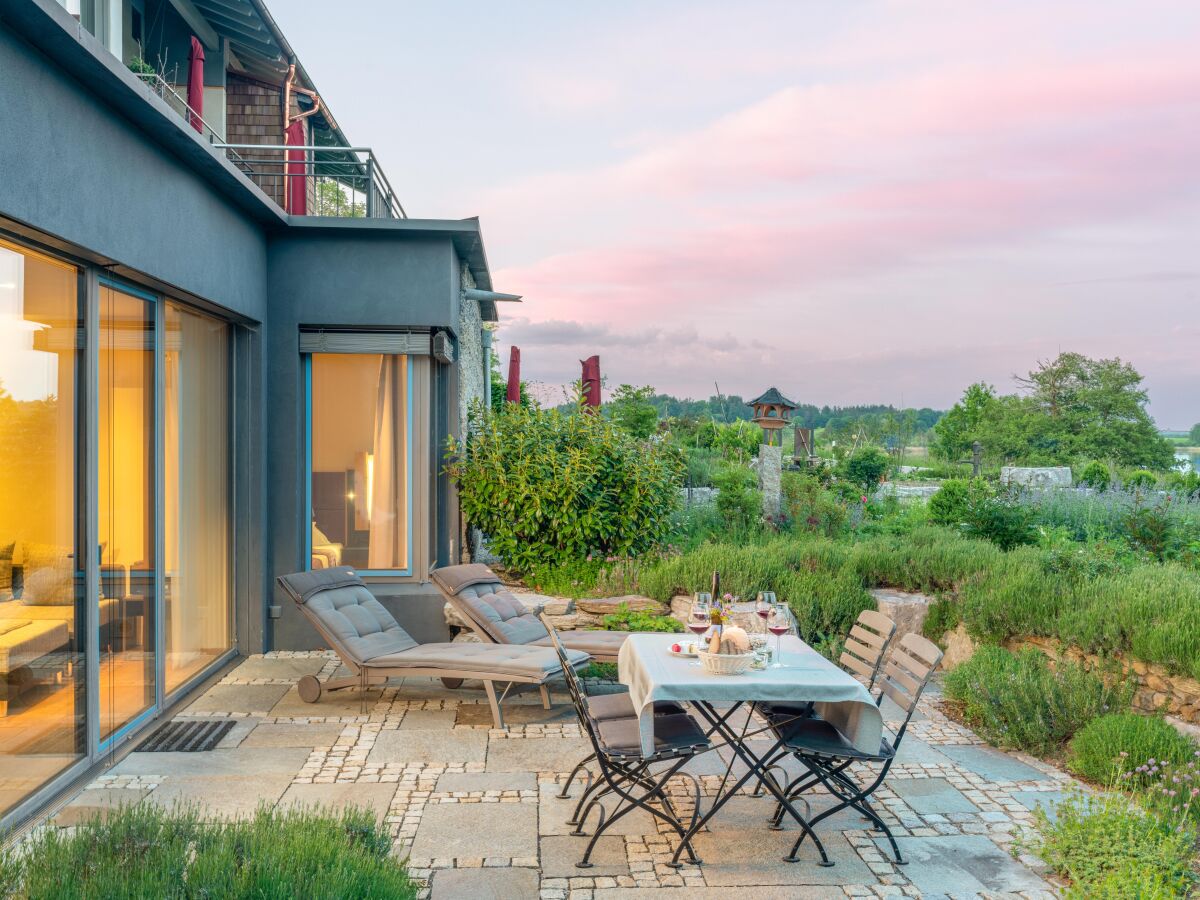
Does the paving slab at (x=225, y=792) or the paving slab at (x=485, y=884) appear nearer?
the paving slab at (x=485, y=884)

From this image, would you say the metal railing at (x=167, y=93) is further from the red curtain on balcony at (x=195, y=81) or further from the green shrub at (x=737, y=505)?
the green shrub at (x=737, y=505)

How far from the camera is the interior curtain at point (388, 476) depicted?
7.96 meters

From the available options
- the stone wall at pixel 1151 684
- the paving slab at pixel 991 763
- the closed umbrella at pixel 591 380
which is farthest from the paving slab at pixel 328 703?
the closed umbrella at pixel 591 380

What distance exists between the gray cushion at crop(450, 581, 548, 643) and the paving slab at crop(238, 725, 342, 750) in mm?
1241

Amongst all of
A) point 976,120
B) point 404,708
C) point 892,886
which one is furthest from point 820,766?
point 976,120

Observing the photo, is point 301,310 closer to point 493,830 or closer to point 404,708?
point 404,708

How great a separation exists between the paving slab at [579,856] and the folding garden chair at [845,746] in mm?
726

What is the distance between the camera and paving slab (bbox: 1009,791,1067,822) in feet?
14.2

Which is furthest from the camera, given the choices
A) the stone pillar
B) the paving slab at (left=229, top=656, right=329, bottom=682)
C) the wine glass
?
the stone pillar

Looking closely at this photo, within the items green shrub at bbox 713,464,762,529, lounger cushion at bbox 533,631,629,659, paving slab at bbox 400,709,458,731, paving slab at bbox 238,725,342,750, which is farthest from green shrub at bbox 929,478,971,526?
paving slab at bbox 238,725,342,750

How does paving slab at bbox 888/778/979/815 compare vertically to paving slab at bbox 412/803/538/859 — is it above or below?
below

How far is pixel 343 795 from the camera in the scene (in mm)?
4500

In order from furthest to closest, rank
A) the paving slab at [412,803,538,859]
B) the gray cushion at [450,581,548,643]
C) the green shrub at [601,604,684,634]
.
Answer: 1. the green shrub at [601,604,684,634]
2. the gray cushion at [450,581,548,643]
3. the paving slab at [412,803,538,859]

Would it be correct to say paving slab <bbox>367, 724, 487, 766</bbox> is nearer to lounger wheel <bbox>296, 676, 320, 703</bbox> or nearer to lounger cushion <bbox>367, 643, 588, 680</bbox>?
lounger cushion <bbox>367, 643, 588, 680</bbox>
